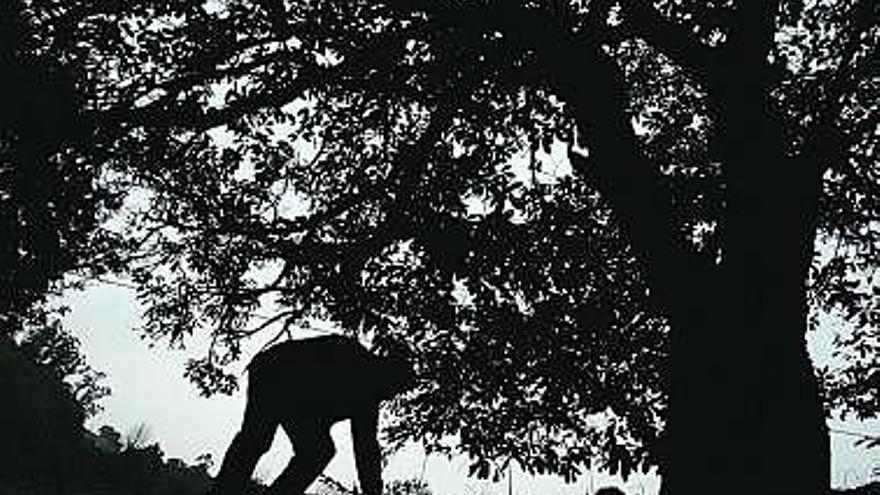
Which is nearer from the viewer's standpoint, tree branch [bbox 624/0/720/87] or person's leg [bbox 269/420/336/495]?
person's leg [bbox 269/420/336/495]

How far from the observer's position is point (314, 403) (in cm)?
766

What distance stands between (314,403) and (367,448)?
2.04ft

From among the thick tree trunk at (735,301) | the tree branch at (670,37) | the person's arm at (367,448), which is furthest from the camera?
the tree branch at (670,37)

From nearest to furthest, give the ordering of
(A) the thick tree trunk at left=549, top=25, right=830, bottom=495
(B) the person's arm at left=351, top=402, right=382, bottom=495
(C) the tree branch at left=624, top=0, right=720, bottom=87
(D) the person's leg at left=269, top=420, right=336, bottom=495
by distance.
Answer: (A) the thick tree trunk at left=549, top=25, right=830, bottom=495 → (D) the person's leg at left=269, top=420, right=336, bottom=495 → (B) the person's arm at left=351, top=402, right=382, bottom=495 → (C) the tree branch at left=624, top=0, right=720, bottom=87

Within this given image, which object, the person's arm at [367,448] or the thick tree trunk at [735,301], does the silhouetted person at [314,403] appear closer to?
the person's arm at [367,448]

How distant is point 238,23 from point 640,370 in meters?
6.12

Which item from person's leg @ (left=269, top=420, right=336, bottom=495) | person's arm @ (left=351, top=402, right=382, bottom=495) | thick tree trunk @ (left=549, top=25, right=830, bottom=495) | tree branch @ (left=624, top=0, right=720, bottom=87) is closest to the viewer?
thick tree trunk @ (left=549, top=25, right=830, bottom=495)

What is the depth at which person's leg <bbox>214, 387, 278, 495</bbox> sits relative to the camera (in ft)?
24.3

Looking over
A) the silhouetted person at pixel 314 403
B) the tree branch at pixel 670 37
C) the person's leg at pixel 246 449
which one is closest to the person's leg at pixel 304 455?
the silhouetted person at pixel 314 403

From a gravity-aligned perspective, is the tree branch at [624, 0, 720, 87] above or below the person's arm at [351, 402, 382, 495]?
above

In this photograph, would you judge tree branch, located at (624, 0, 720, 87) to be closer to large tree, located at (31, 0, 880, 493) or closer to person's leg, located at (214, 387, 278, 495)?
large tree, located at (31, 0, 880, 493)

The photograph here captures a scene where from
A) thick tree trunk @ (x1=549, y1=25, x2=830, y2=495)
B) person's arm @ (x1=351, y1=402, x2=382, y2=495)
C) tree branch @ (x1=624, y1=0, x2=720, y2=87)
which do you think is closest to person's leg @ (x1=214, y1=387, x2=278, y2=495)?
person's arm @ (x1=351, y1=402, x2=382, y2=495)

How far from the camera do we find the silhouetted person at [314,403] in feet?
24.4

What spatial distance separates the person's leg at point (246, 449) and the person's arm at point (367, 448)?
743 mm
